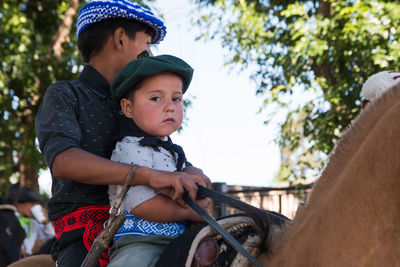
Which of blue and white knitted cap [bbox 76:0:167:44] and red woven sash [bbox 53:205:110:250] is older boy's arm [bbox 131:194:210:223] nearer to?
red woven sash [bbox 53:205:110:250]

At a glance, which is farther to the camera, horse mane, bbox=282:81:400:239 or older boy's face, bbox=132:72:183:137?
older boy's face, bbox=132:72:183:137

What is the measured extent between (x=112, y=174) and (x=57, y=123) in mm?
356

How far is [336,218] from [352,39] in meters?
5.90

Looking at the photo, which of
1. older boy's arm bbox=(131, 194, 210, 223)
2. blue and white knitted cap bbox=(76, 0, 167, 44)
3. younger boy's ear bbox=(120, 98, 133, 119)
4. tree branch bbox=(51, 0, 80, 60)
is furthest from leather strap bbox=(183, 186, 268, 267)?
tree branch bbox=(51, 0, 80, 60)

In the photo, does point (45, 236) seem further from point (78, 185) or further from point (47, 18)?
point (78, 185)

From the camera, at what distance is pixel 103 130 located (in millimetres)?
2307

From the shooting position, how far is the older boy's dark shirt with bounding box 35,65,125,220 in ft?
6.86

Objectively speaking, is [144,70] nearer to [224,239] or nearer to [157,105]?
[157,105]

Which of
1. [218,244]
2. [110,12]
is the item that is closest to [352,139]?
[218,244]

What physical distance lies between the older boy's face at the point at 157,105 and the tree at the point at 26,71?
7.98 metres

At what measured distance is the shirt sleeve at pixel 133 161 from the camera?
196 centimetres

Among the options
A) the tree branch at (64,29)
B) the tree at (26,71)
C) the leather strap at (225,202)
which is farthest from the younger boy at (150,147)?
the tree branch at (64,29)

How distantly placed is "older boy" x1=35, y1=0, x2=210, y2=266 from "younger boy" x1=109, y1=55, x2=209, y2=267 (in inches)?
3.3

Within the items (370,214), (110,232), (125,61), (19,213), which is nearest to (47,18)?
(19,213)
